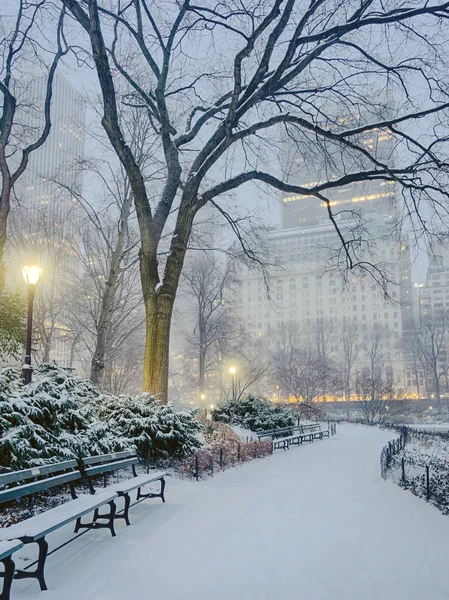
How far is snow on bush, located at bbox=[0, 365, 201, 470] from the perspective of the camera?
19.9 ft

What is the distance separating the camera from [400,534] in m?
6.04

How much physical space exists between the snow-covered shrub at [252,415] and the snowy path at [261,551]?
13.1 metres

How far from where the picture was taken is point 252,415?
22.4m

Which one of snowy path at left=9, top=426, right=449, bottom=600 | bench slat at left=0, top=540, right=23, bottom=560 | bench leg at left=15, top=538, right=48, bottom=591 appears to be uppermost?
bench slat at left=0, top=540, right=23, bottom=560

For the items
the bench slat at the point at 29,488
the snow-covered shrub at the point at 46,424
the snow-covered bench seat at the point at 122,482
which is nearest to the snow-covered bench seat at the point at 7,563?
the bench slat at the point at 29,488

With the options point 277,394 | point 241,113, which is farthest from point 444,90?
point 277,394

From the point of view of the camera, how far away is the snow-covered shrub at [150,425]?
32.0 feet

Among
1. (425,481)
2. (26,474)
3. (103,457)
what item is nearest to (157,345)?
(103,457)

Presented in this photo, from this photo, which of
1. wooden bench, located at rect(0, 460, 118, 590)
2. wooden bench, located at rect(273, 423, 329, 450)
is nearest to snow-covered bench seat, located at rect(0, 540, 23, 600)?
wooden bench, located at rect(0, 460, 118, 590)

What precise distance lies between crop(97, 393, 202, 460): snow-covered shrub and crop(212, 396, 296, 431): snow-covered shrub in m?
11.6

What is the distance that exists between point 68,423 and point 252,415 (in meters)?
15.9

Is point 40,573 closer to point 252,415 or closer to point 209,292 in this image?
point 252,415

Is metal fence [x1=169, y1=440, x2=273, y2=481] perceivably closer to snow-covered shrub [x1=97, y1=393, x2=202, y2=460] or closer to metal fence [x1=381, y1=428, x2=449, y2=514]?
snow-covered shrub [x1=97, y1=393, x2=202, y2=460]

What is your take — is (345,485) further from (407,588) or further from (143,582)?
(143,582)
